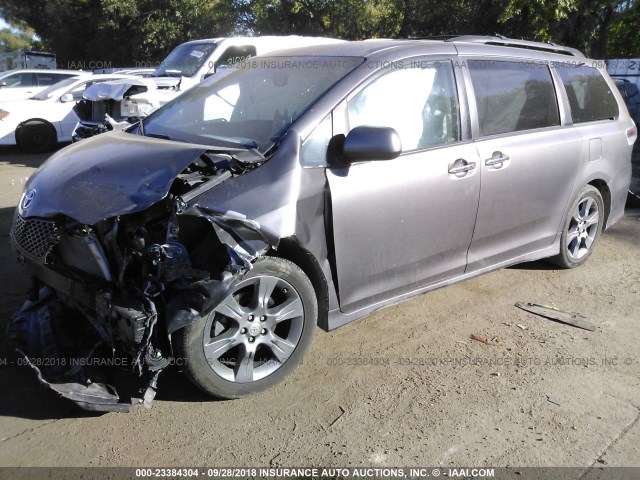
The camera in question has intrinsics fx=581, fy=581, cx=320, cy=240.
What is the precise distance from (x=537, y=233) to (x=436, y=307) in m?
1.01

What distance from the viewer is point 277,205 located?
3.06 m

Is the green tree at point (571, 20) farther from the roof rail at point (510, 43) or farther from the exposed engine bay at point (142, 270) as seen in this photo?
the exposed engine bay at point (142, 270)

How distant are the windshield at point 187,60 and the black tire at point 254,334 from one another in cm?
714

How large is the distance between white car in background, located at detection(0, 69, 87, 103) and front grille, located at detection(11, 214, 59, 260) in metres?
10.6

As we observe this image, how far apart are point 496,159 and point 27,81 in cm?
1242

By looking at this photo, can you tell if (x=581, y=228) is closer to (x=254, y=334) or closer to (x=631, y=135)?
(x=631, y=135)

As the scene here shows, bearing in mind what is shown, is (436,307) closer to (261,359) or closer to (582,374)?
(582,374)

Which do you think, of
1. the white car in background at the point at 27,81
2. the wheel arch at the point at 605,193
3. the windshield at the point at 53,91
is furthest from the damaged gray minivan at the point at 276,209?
the white car in background at the point at 27,81

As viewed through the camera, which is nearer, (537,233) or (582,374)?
(582,374)

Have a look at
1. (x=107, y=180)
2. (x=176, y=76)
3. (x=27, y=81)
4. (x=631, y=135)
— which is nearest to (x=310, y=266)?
(x=107, y=180)

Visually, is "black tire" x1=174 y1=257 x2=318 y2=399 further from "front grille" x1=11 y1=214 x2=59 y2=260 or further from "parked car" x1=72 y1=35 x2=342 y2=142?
"parked car" x1=72 y1=35 x2=342 y2=142

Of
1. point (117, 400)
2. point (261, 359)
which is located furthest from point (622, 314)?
point (117, 400)

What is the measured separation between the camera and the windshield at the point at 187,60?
953 centimetres

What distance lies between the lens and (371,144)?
3.18m
